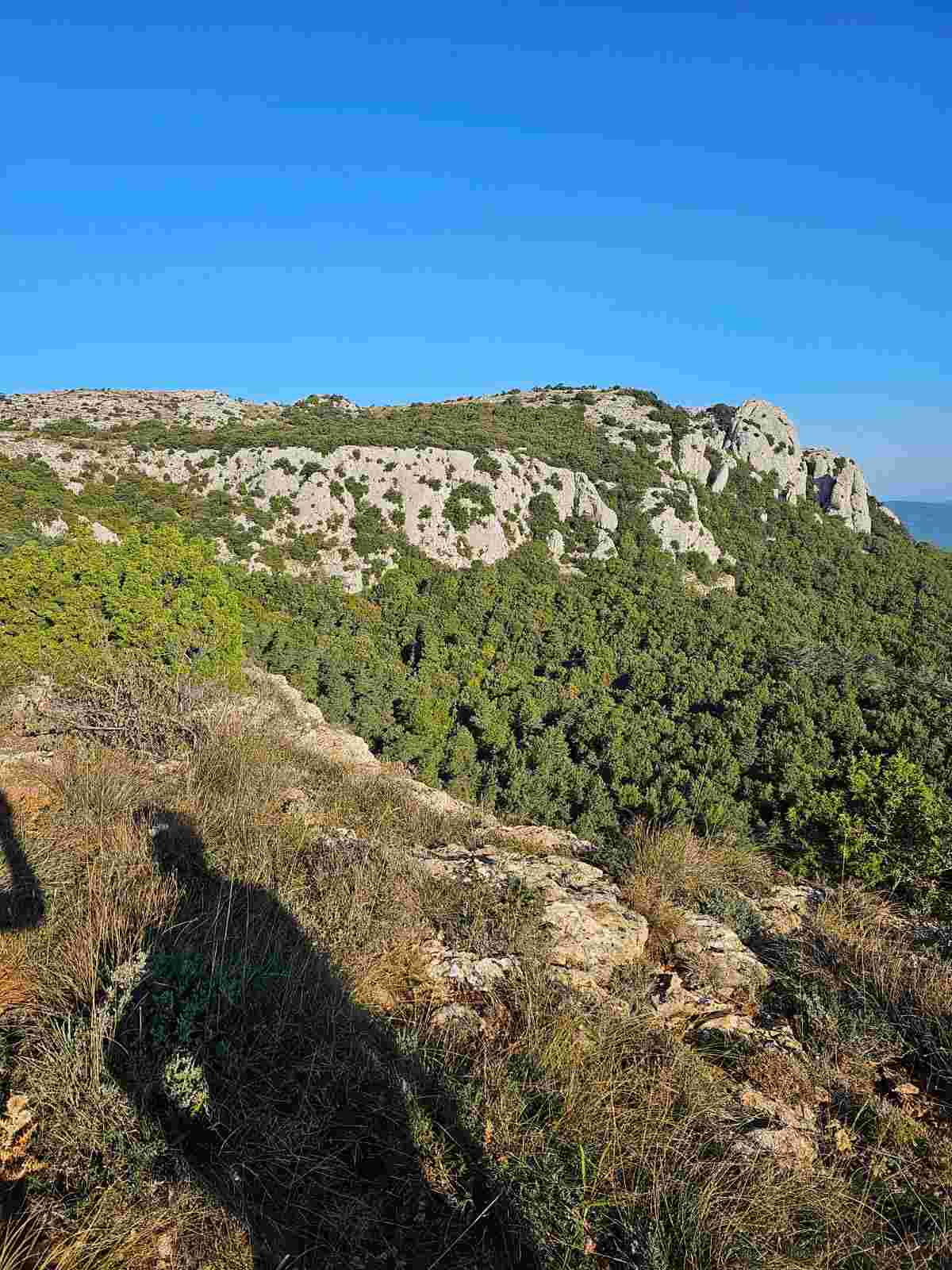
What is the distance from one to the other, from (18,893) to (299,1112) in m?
2.36

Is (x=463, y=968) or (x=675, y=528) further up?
(x=675, y=528)

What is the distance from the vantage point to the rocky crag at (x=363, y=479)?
22.6 meters

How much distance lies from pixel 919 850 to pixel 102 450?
28971 millimetres

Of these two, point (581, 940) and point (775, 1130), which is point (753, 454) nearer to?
point (581, 940)

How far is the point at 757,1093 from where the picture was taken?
3.53 metres

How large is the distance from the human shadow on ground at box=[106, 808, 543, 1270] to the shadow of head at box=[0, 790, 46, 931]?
78 cm

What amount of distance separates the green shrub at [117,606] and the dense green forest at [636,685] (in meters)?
0.15

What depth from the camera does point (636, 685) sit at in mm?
19812

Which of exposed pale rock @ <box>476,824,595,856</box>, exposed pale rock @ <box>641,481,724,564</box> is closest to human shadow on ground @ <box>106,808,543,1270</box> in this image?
exposed pale rock @ <box>476,824,595,856</box>

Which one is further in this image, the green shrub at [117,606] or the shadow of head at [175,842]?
the green shrub at [117,606]

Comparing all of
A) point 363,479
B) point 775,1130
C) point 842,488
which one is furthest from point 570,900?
point 842,488

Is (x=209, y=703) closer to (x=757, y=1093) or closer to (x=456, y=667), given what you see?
(x=757, y=1093)

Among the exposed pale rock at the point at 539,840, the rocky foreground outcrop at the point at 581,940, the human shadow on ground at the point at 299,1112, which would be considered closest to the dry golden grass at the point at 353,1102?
the human shadow on ground at the point at 299,1112

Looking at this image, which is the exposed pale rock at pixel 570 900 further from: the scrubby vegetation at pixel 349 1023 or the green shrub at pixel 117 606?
the green shrub at pixel 117 606
